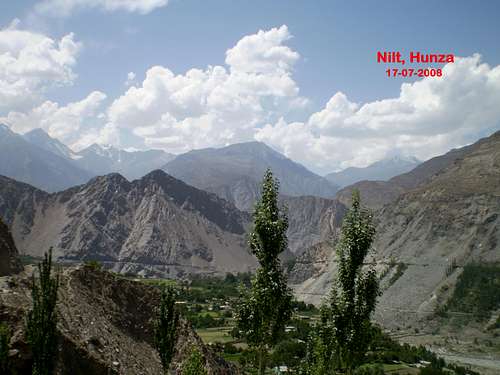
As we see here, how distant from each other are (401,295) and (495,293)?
24.6 m

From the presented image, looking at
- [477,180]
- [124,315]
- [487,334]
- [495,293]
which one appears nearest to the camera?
[124,315]

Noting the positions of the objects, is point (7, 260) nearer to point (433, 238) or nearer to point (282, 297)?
point (282, 297)

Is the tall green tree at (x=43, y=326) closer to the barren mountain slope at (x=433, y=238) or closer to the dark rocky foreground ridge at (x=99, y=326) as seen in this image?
the dark rocky foreground ridge at (x=99, y=326)

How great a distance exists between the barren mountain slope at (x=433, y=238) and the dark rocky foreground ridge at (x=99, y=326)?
87671 millimetres

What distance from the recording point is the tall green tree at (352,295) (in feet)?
68.4

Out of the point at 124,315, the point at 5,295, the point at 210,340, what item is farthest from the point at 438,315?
the point at 5,295

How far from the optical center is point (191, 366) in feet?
68.6

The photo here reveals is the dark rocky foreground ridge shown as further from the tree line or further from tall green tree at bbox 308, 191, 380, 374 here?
tall green tree at bbox 308, 191, 380, 374

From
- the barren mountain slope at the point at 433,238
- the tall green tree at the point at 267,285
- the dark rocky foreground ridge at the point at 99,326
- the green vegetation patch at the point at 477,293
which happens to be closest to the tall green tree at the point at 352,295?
the tall green tree at the point at 267,285

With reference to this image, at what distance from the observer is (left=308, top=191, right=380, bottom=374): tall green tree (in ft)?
68.4

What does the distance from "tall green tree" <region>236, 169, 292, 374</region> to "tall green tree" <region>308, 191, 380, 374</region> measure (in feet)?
7.38

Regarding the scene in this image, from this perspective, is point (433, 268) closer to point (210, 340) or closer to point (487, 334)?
point (487, 334)

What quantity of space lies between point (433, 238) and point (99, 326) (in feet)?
484

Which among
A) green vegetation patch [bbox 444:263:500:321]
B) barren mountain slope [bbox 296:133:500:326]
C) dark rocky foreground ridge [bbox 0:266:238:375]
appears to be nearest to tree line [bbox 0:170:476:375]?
dark rocky foreground ridge [bbox 0:266:238:375]
